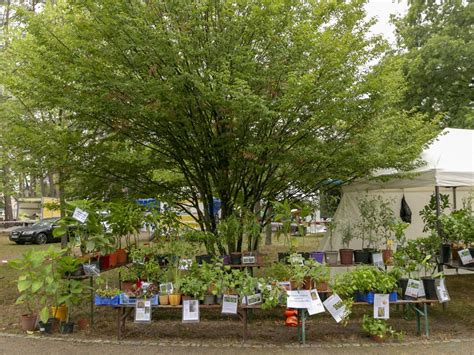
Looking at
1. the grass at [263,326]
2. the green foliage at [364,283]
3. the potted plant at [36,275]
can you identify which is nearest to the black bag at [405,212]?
the grass at [263,326]

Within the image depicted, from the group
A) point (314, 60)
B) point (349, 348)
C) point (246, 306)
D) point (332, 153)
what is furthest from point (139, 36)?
point (349, 348)

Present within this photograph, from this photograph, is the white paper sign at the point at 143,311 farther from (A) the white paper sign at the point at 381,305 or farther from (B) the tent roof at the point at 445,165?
(B) the tent roof at the point at 445,165

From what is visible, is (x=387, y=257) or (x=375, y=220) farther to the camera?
(x=375, y=220)

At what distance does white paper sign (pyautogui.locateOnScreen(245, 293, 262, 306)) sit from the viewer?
16.6ft

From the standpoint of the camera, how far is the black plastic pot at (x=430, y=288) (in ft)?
17.4

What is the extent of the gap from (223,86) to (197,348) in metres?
3.00

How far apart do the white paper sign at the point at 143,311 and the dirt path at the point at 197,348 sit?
11.8 inches

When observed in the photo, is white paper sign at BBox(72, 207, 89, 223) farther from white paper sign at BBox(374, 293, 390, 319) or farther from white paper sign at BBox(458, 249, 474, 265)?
white paper sign at BBox(458, 249, 474, 265)

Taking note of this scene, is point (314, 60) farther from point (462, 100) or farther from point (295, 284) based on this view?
point (462, 100)

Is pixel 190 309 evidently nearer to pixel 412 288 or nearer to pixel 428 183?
pixel 412 288

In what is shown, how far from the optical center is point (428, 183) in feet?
23.6

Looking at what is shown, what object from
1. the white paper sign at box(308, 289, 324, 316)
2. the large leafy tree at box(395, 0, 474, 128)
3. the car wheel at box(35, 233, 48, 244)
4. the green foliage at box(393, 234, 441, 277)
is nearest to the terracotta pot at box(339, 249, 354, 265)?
the green foliage at box(393, 234, 441, 277)

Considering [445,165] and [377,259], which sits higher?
[445,165]

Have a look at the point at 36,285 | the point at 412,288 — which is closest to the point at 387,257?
the point at 412,288
